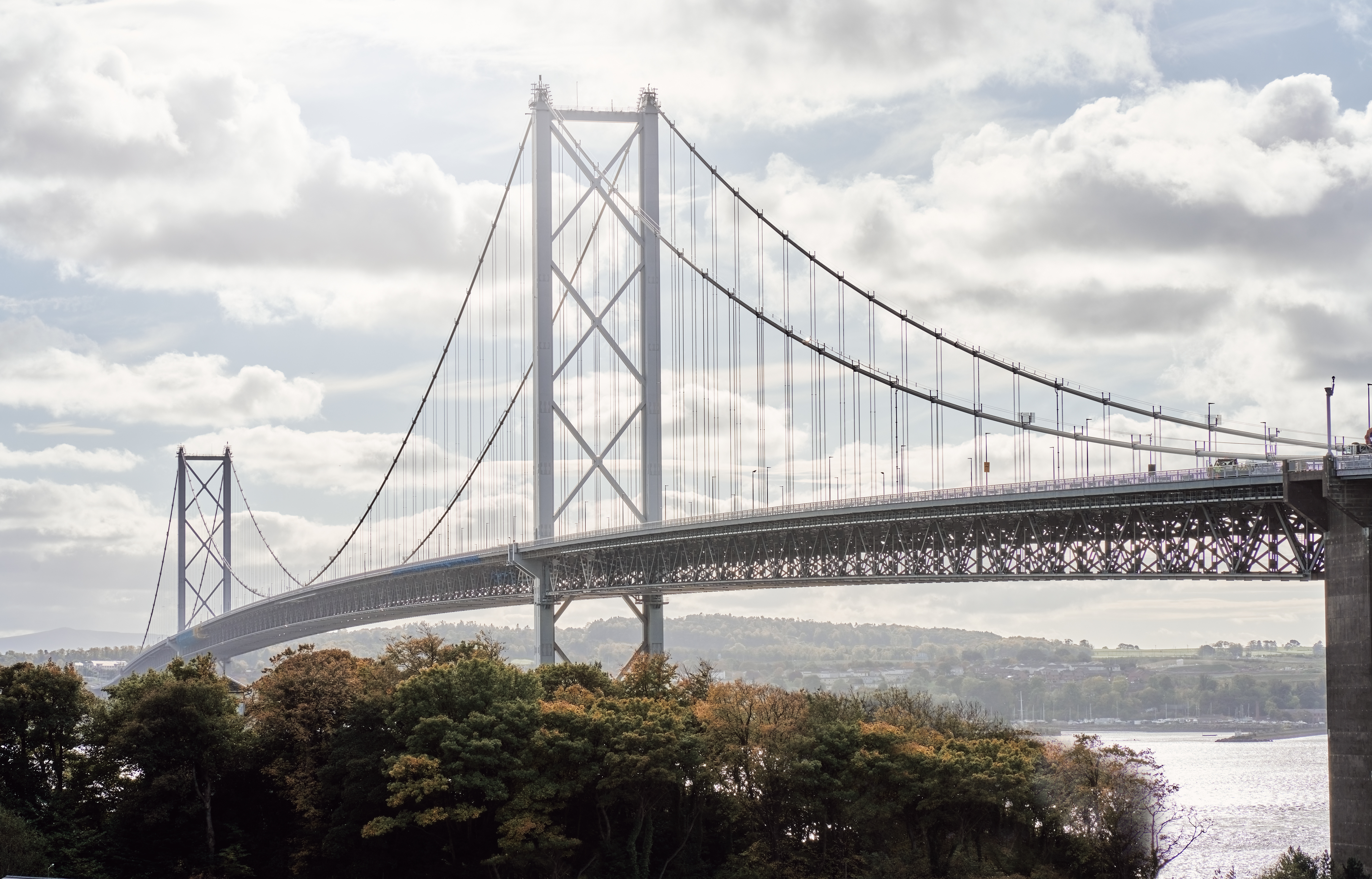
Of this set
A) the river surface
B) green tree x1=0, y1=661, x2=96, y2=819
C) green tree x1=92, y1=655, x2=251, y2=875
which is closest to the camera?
green tree x1=92, y1=655, x2=251, y2=875

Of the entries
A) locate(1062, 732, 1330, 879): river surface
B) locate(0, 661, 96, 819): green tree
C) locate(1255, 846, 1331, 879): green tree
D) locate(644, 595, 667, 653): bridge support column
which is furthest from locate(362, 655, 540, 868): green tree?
locate(644, 595, 667, 653): bridge support column

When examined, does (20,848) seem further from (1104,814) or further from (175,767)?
(1104,814)

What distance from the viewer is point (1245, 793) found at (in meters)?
92.4

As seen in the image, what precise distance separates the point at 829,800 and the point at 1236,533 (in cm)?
1503

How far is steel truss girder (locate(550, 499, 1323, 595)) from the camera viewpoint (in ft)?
154

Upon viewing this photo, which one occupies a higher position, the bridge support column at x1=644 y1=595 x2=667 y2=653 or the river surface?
the bridge support column at x1=644 y1=595 x2=667 y2=653

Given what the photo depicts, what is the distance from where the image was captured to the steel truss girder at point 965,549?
4688 centimetres

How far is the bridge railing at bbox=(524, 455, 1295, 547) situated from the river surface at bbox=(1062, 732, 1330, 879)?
8.39 metres

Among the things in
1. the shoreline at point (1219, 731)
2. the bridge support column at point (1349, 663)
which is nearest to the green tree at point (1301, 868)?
the bridge support column at point (1349, 663)

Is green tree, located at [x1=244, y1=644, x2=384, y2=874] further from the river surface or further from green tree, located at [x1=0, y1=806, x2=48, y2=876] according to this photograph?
the river surface

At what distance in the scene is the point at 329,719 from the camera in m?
49.8

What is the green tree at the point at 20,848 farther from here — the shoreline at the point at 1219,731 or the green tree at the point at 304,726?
the shoreline at the point at 1219,731

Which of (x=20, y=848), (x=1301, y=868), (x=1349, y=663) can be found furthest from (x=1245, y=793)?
(x=20, y=848)

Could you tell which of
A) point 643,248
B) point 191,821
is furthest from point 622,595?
point 191,821
